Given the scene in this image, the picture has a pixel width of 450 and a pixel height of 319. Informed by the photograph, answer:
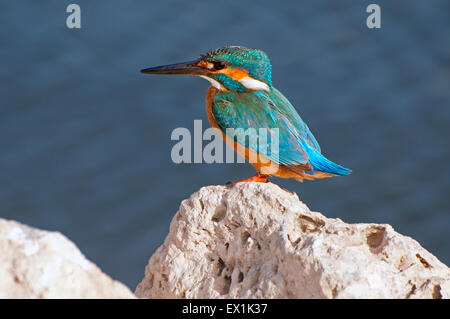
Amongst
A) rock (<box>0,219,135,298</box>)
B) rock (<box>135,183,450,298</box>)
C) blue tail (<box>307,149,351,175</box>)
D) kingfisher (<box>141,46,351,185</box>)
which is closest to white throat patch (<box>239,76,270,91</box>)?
kingfisher (<box>141,46,351,185</box>)

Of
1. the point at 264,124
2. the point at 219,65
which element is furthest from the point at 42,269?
the point at 219,65

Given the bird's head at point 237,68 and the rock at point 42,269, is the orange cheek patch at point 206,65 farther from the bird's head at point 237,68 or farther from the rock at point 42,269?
the rock at point 42,269

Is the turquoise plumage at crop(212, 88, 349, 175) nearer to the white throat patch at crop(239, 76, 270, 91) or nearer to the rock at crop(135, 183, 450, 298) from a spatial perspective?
the white throat patch at crop(239, 76, 270, 91)

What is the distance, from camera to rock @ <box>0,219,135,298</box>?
6.49ft

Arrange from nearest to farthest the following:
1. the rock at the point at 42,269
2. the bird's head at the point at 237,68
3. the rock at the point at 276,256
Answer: the rock at the point at 42,269 → the rock at the point at 276,256 → the bird's head at the point at 237,68

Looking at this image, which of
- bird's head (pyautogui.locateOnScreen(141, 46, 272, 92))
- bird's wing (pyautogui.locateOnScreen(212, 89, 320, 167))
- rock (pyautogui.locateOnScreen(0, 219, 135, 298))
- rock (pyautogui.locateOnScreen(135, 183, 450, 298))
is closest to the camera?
rock (pyautogui.locateOnScreen(0, 219, 135, 298))

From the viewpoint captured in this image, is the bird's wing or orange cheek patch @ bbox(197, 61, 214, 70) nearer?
the bird's wing

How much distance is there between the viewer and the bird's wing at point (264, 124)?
341cm

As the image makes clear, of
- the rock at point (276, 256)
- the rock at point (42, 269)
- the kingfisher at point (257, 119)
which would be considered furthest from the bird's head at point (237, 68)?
the rock at point (42, 269)

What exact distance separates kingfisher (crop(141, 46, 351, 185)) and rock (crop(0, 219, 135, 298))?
1.44 meters

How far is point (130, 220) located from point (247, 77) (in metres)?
2.68

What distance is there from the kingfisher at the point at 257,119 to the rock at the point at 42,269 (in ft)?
4.74

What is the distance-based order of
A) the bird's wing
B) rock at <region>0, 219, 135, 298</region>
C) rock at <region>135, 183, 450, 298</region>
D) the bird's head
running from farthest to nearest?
the bird's head < the bird's wing < rock at <region>135, 183, 450, 298</region> < rock at <region>0, 219, 135, 298</region>

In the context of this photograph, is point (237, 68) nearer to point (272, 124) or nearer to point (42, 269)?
point (272, 124)
